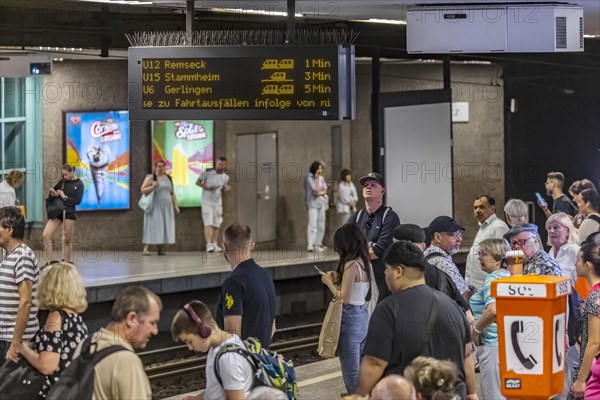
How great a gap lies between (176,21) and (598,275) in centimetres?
856

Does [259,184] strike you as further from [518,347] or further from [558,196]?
[518,347]

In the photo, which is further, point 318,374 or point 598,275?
point 318,374

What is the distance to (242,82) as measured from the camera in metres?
A: 9.70

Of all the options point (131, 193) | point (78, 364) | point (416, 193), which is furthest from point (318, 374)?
point (131, 193)

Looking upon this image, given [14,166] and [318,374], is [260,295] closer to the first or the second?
[318,374]

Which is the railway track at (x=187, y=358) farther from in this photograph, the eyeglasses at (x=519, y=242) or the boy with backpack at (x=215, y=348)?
the boy with backpack at (x=215, y=348)

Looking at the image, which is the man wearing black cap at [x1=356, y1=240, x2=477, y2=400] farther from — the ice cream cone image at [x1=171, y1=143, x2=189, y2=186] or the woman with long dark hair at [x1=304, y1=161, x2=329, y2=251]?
the ice cream cone image at [x1=171, y1=143, x2=189, y2=186]

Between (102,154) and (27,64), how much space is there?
200 inches

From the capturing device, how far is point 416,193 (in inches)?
706

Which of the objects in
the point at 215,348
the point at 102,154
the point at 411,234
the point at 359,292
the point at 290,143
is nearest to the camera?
the point at 215,348

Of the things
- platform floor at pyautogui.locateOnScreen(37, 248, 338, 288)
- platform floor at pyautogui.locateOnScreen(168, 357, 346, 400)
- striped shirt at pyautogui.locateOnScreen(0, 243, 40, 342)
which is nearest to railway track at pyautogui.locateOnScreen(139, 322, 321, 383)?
platform floor at pyautogui.locateOnScreen(37, 248, 338, 288)

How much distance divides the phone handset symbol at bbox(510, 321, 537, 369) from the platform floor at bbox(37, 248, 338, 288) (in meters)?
9.21

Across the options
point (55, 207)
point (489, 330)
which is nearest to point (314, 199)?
point (55, 207)

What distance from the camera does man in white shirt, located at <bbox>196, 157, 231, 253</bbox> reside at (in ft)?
68.2
